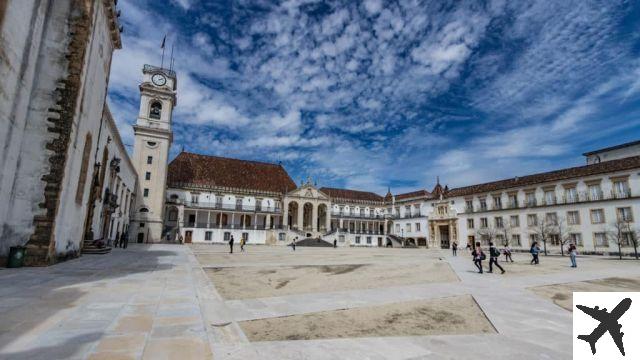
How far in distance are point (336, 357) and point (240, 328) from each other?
193cm

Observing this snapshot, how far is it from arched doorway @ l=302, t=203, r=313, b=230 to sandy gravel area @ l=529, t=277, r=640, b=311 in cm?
4599

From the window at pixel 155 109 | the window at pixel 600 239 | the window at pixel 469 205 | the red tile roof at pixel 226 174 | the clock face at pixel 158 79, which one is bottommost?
the window at pixel 600 239

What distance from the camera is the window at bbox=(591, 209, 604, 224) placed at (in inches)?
1334

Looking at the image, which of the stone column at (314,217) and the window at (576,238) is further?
the stone column at (314,217)

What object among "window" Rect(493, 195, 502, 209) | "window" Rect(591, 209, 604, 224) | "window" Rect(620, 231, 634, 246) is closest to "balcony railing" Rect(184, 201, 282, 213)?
"window" Rect(493, 195, 502, 209)

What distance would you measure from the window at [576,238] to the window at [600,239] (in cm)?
137

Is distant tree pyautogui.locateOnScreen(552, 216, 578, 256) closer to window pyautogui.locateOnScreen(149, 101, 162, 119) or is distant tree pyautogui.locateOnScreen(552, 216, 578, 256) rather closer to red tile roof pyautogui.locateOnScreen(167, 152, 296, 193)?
red tile roof pyautogui.locateOnScreen(167, 152, 296, 193)

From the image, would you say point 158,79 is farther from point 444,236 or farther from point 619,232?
point 619,232

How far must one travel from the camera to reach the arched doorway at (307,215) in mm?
57328

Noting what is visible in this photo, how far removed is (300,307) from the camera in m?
6.97

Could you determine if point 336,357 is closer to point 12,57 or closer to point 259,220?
point 12,57

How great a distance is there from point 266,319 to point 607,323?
5051mm

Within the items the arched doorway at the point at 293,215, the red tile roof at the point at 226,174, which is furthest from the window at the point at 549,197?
the red tile roof at the point at 226,174

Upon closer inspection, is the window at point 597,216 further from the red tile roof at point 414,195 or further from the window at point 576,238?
the red tile roof at point 414,195
